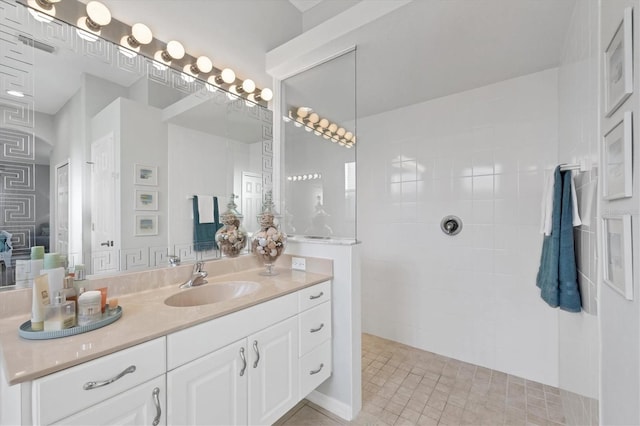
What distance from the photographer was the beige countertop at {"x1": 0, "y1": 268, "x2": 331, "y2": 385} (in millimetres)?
716

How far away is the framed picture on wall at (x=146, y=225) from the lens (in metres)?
1.43

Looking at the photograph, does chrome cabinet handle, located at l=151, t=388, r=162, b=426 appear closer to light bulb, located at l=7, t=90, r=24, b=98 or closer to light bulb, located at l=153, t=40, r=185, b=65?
light bulb, located at l=7, t=90, r=24, b=98

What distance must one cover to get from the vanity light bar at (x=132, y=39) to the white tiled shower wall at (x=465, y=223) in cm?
167

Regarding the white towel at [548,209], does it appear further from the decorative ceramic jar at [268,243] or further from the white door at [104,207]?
the white door at [104,207]

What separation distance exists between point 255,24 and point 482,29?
60.8 inches

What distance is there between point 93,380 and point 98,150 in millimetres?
1011

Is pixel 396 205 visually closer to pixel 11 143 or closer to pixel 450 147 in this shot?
pixel 450 147

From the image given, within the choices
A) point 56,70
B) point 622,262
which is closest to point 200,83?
point 56,70

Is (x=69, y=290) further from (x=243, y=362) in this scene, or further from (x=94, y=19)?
(x=94, y=19)

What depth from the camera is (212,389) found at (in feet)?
3.53

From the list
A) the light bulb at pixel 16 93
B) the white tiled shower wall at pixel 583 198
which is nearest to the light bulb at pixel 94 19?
the light bulb at pixel 16 93

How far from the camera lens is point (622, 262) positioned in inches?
30.6

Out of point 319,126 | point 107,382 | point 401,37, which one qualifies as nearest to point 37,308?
point 107,382

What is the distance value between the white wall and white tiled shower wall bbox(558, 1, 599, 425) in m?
0.14
